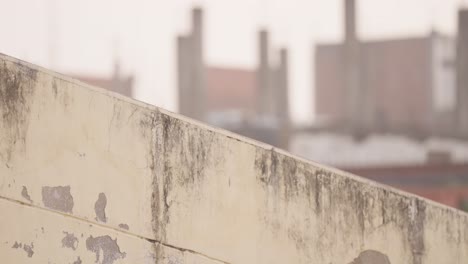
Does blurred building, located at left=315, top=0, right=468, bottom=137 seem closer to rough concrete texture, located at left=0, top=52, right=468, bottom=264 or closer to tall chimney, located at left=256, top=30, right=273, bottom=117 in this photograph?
tall chimney, located at left=256, top=30, right=273, bottom=117

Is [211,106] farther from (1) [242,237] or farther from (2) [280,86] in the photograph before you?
(1) [242,237]

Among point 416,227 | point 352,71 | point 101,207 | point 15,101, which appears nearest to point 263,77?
point 352,71

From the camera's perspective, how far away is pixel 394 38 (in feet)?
106

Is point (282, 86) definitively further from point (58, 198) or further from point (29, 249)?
point (29, 249)

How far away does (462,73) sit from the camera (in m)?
23.0

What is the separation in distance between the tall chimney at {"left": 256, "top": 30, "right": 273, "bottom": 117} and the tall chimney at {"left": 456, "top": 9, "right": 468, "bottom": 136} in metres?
7.25

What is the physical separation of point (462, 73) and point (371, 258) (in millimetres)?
20970

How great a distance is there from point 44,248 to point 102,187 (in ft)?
1.12

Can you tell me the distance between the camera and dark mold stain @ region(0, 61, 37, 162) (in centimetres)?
266

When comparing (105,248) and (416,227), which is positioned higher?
(416,227)

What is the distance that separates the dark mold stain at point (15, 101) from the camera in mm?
2660

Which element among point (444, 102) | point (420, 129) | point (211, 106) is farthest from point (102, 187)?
point (211, 106)

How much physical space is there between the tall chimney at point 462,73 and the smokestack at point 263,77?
725cm

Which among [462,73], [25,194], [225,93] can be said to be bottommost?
[25,194]
